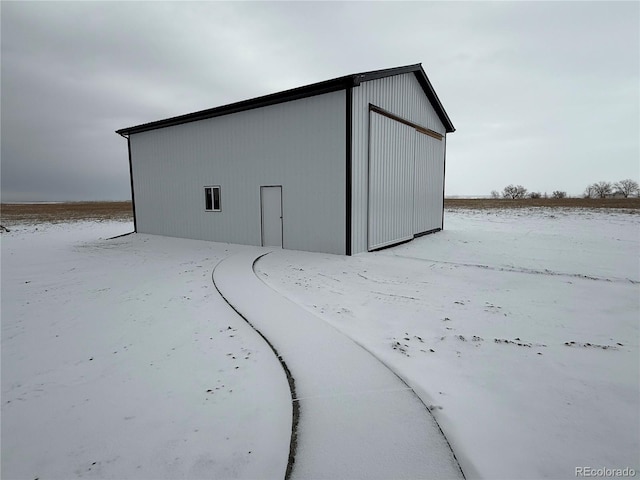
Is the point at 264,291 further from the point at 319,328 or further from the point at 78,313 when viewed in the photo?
the point at 78,313

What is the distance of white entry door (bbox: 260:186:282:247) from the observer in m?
11.9

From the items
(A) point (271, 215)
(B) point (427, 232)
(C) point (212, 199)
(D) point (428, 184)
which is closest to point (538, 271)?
(B) point (427, 232)

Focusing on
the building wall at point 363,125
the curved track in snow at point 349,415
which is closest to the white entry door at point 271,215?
the building wall at point 363,125

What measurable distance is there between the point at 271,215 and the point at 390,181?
459 cm

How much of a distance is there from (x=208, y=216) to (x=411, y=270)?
928 centimetres

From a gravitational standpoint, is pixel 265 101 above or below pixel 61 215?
above

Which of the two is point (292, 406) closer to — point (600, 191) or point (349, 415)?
point (349, 415)

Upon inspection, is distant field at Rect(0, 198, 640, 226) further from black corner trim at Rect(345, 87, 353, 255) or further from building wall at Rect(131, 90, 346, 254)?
black corner trim at Rect(345, 87, 353, 255)

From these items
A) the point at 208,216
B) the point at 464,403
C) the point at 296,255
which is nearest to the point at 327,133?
the point at 296,255

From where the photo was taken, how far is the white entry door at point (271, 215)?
11867 millimetres

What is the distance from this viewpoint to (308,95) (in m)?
10.5

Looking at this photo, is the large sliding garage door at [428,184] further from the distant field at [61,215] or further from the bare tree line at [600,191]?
the bare tree line at [600,191]

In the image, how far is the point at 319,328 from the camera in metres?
4.91

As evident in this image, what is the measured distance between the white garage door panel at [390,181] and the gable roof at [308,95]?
142 cm
